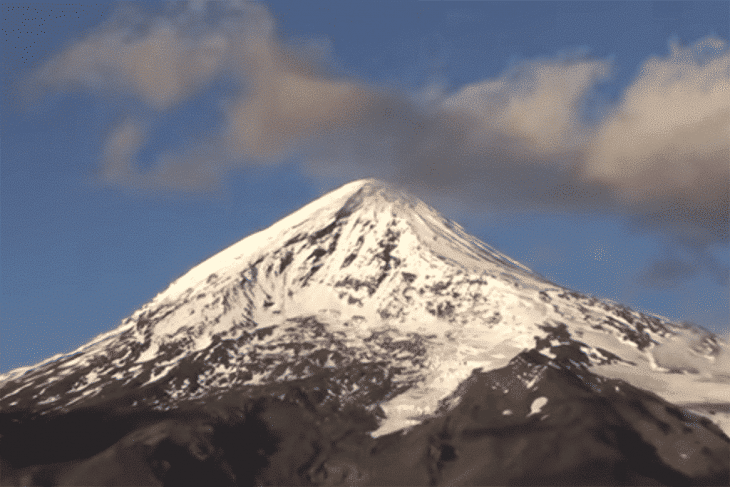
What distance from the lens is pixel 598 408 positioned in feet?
650

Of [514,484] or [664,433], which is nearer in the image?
[514,484]

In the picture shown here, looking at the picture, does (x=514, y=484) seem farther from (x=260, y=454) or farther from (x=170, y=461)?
(x=170, y=461)

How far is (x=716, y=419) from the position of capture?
196 metres

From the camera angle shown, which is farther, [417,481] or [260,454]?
[260,454]

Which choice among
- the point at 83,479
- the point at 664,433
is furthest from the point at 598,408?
the point at 83,479

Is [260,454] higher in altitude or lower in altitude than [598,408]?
lower

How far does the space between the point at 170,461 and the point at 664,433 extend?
98.9 m

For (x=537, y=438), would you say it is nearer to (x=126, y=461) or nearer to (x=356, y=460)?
(x=356, y=460)

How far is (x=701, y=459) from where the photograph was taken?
184 metres

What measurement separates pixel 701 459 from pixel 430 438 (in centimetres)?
5258

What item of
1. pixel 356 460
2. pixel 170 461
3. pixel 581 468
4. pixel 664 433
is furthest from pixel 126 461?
pixel 664 433

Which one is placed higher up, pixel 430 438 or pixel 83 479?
pixel 430 438

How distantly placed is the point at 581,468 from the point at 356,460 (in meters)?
44.4

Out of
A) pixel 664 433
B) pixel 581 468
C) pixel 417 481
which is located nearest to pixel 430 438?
pixel 417 481
